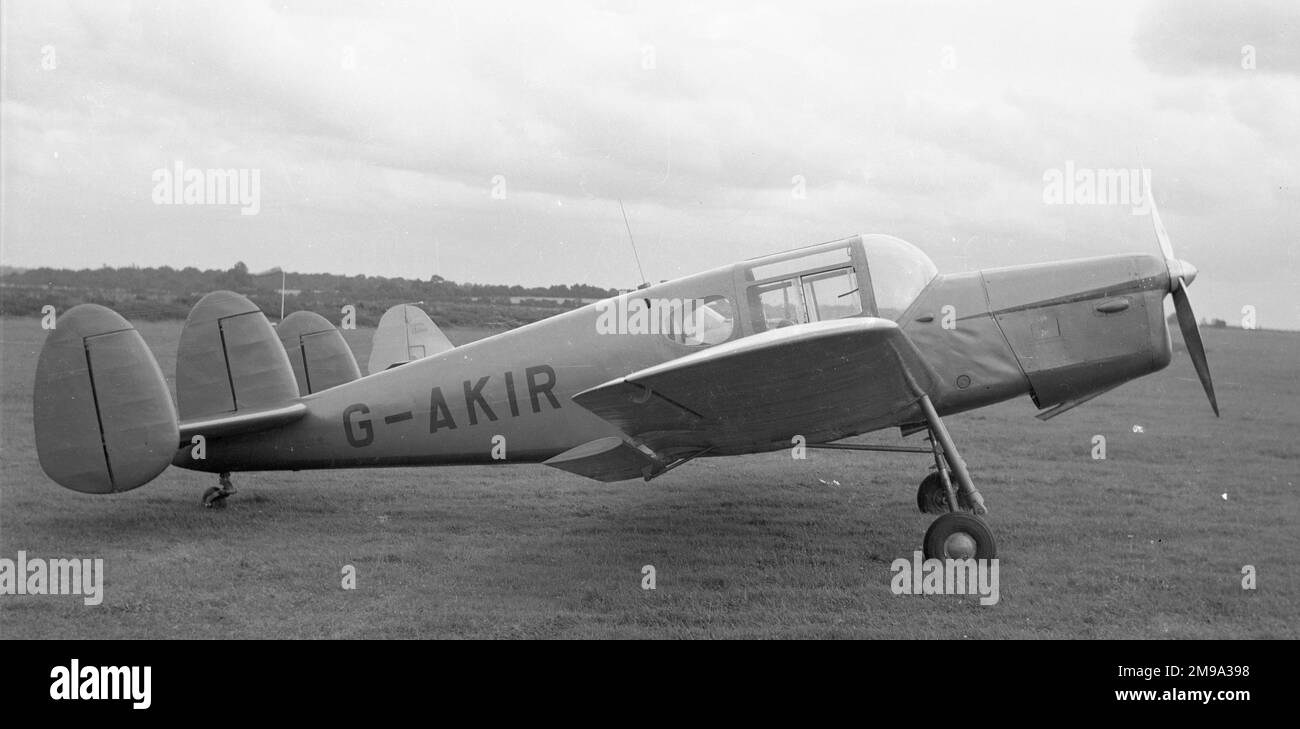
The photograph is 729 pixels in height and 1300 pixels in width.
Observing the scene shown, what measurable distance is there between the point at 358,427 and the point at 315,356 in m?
2.17

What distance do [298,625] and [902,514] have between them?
16.2 feet

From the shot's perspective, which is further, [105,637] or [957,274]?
[957,274]

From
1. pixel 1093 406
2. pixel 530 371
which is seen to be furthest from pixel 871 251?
pixel 1093 406

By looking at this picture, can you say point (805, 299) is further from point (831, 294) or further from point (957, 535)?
point (957, 535)

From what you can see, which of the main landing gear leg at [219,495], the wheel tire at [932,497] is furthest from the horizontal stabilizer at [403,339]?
the wheel tire at [932,497]

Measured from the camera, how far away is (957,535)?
5.57m

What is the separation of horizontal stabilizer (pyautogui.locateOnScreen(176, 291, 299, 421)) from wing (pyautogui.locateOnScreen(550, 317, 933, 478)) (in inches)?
114

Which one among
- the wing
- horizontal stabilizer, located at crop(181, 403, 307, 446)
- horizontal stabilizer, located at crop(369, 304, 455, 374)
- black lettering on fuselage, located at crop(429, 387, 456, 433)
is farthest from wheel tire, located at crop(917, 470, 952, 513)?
horizontal stabilizer, located at crop(369, 304, 455, 374)

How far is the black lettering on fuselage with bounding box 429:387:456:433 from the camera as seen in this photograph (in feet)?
22.7

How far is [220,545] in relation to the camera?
6668mm

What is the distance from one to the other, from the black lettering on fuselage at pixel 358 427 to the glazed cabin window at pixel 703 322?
104 inches

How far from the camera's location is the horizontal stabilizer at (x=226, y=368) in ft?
24.3

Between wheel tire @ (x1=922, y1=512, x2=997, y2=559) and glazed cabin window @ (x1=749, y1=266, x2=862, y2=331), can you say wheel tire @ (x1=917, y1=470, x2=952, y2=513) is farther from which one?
glazed cabin window @ (x1=749, y1=266, x2=862, y2=331)
